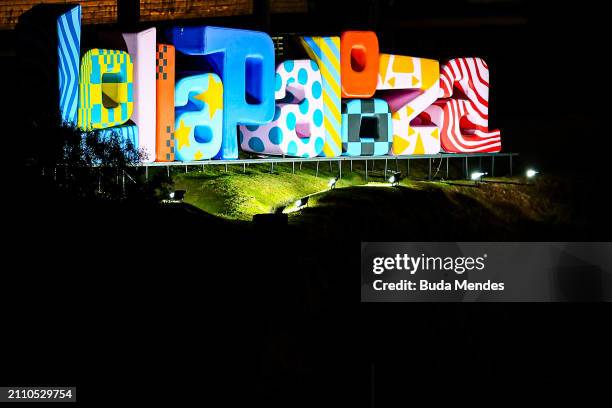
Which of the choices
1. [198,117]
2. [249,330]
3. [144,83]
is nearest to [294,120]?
[198,117]

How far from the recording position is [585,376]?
1556cm

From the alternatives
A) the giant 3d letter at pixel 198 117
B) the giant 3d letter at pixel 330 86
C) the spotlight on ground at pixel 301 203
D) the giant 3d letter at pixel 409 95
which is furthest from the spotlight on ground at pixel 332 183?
the giant 3d letter at pixel 198 117

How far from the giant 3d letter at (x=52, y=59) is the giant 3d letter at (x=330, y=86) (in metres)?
4.65

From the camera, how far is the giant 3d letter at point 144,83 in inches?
695

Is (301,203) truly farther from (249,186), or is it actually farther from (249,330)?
(249,330)

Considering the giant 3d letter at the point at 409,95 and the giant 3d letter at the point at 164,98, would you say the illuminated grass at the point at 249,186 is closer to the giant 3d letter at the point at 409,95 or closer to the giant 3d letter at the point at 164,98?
the giant 3d letter at the point at 164,98

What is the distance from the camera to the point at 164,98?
18.0 m

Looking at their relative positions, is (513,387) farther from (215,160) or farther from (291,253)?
(215,160)

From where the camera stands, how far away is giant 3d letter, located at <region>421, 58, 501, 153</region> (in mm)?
21703

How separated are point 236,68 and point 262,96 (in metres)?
0.68

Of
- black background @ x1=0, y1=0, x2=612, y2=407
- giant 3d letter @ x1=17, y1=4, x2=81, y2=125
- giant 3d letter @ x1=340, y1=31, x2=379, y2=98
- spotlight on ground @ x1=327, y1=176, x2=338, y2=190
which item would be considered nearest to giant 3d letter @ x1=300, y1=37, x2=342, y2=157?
giant 3d letter @ x1=340, y1=31, x2=379, y2=98

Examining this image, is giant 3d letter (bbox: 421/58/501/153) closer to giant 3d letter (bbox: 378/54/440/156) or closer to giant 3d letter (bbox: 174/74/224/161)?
giant 3d letter (bbox: 378/54/440/156)

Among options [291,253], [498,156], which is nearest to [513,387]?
[291,253]

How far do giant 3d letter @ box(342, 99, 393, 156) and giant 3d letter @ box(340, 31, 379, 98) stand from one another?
189mm
